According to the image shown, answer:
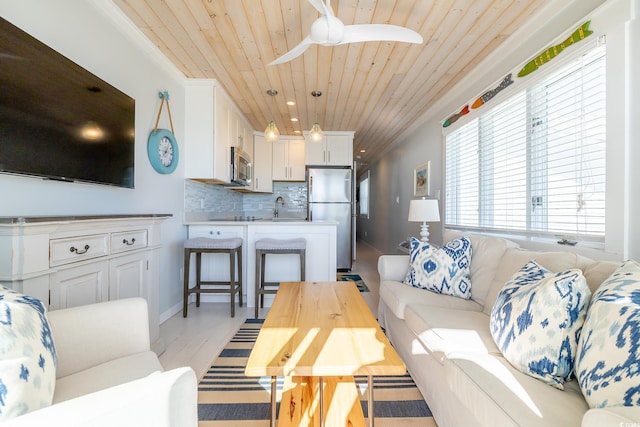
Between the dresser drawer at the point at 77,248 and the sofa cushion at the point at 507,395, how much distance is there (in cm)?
176

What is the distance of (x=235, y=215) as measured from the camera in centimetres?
507

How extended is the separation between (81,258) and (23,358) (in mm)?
929

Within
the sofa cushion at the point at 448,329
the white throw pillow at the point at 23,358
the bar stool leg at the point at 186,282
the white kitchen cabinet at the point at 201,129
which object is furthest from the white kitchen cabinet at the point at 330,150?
the white throw pillow at the point at 23,358

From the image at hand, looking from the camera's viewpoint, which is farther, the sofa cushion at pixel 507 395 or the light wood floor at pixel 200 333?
the light wood floor at pixel 200 333

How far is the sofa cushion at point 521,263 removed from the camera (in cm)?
139

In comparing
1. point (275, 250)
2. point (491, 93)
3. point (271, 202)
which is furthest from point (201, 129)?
point (491, 93)

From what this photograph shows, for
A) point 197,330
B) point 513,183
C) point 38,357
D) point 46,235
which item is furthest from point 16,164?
point 513,183

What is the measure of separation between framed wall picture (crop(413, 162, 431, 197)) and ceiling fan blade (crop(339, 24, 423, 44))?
257 cm

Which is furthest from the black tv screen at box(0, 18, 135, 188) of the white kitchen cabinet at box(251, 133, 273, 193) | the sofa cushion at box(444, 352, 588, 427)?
the white kitchen cabinet at box(251, 133, 273, 193)

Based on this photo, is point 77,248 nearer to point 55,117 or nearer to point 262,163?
point 55,117

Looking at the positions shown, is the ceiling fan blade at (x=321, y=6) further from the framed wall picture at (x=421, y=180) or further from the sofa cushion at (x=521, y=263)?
the framed wall picture at (x=421, y=180)

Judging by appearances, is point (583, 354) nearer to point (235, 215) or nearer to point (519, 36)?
point (519, 36)

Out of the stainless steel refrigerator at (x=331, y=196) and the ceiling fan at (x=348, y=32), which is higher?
the ceiling fan at (x=348, y=32)

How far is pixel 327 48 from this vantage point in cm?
246
